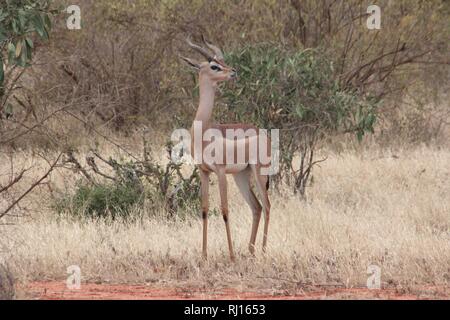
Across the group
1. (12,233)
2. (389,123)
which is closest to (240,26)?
(389,123)

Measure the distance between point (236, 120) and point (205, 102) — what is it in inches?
123

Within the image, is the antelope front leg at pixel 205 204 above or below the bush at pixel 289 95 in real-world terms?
below

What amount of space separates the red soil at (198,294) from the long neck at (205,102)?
60.9 inches

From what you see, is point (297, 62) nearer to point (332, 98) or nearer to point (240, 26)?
point (332, 98)

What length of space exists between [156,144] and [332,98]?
3.98m

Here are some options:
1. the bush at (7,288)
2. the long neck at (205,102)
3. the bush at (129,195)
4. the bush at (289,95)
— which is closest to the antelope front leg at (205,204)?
the long neck at (205,102)

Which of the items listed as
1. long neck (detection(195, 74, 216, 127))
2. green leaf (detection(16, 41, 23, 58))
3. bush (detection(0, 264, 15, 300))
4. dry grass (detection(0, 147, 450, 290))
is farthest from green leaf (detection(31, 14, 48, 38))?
dry grass (detection(0, 147, 450, 290))

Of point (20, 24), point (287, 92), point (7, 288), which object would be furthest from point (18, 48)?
point (287, 92)

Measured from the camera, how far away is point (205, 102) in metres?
7.93

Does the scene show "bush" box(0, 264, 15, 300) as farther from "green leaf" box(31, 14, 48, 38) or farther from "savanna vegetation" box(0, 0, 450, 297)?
"green leaf" box(31, 14, 48, 38)

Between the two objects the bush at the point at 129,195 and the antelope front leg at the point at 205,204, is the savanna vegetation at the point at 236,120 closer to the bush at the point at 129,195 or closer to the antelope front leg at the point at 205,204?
the bush at the point at 129,195

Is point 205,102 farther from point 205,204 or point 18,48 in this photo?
point 18,48

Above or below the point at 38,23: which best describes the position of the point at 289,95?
below

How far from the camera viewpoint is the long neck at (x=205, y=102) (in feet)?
25.8
